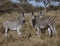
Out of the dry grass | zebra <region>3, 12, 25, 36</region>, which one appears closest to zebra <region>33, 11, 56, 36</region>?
the dry grass

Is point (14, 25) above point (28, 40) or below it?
above

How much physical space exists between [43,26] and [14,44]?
6.32ft

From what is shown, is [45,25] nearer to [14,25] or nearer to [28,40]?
[28,40]

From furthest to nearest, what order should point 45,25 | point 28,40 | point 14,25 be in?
point 14,25 < point 45,25 < point 28,40

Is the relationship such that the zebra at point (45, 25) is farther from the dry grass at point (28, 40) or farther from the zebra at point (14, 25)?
the zebra at point (14, 25)

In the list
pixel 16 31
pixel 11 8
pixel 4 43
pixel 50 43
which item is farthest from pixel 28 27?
pixel 11 8

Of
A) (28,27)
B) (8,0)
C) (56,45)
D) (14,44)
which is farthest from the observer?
(8,0)

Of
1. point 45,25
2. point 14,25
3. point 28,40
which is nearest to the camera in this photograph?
point 28,40

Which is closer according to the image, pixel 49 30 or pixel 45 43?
pixel 45 43

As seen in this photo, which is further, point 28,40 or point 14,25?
point 14,25

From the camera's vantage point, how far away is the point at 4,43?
10.6m

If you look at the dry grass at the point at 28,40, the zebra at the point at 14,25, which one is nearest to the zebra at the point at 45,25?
the dry grass at the point at 28,40

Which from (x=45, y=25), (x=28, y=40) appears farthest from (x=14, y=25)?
(x=45, y=25)

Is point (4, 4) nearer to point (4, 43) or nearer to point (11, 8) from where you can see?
point (11, 8)
